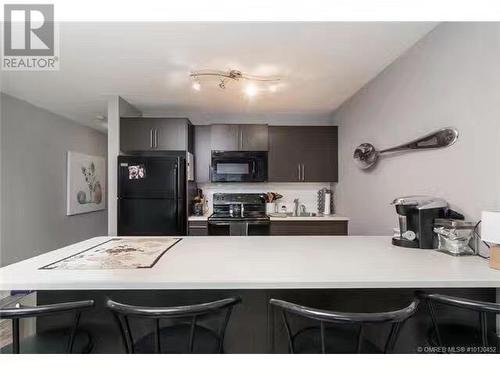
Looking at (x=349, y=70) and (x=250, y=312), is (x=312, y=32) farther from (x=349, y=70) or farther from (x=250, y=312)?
(x=250, y=312)

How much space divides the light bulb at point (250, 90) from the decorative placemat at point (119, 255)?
5.99ft

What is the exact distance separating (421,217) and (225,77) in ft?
6.79

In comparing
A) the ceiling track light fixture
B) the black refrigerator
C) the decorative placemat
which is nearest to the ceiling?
the ceiling track light fixture

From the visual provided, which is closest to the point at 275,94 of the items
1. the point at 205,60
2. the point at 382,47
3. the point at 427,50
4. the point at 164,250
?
the point at 205,60

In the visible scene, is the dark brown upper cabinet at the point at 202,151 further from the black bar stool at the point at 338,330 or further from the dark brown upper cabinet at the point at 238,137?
the black bar stool at the point at 338,330

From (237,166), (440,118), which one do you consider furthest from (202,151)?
(440,118)

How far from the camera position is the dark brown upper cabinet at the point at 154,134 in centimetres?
337

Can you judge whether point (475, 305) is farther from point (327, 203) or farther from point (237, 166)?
point (237, 166)

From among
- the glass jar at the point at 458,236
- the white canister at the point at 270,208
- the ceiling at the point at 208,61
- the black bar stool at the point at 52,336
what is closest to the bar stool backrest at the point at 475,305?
the glass jar at the point at 458,236

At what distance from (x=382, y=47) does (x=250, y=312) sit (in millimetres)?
2149

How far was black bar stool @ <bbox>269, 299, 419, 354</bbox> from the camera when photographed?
90 cm

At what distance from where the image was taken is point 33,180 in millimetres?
3475

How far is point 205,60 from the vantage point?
2299mm

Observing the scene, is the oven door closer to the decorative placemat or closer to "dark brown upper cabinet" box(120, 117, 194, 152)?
"dark brown upper cabinet" box(120, 117, 194, 152)
